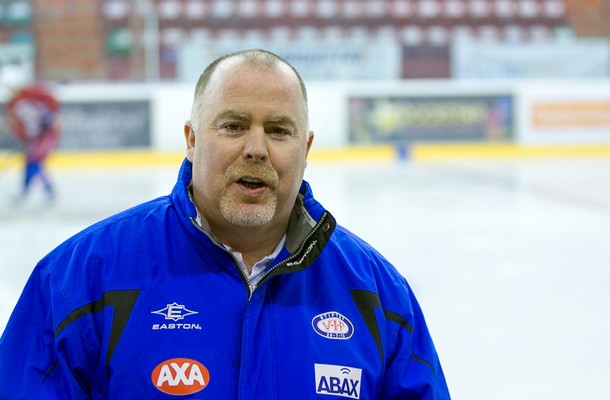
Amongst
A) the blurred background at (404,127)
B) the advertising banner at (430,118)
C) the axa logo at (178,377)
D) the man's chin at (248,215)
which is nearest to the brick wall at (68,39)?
the blurred background at (404,127)

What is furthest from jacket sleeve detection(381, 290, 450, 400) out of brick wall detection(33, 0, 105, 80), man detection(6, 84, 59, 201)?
brick wall detection(33, 0, 105, 80)

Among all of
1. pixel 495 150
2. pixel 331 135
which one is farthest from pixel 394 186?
pixel 495 150

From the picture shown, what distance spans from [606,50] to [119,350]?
14785 mm

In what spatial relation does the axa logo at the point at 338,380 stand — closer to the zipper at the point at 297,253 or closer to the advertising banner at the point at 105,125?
the zipper at the point at 297,253

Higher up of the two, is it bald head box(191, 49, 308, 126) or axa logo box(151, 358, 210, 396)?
bald head box(191, 49, 308, 126)

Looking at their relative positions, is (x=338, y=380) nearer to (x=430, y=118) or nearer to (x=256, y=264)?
(x=256, y=264)

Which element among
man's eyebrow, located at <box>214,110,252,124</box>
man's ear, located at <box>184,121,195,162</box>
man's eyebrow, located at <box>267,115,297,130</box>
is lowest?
man's ear, located at <box>184,121,195,162</box>

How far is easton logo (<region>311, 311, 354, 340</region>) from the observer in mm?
1591

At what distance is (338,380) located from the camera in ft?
5.12

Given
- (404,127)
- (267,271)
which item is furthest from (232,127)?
(404,127)

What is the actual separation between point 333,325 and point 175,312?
27cm

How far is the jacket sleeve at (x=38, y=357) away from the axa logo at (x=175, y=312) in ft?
0.46

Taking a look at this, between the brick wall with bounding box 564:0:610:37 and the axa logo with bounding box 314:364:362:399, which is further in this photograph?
the brick wall with bounding box 564:0:610:37

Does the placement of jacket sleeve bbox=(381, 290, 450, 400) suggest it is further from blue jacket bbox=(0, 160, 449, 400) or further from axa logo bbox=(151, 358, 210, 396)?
axa logo bbox=(151, 358, 210, 396)
